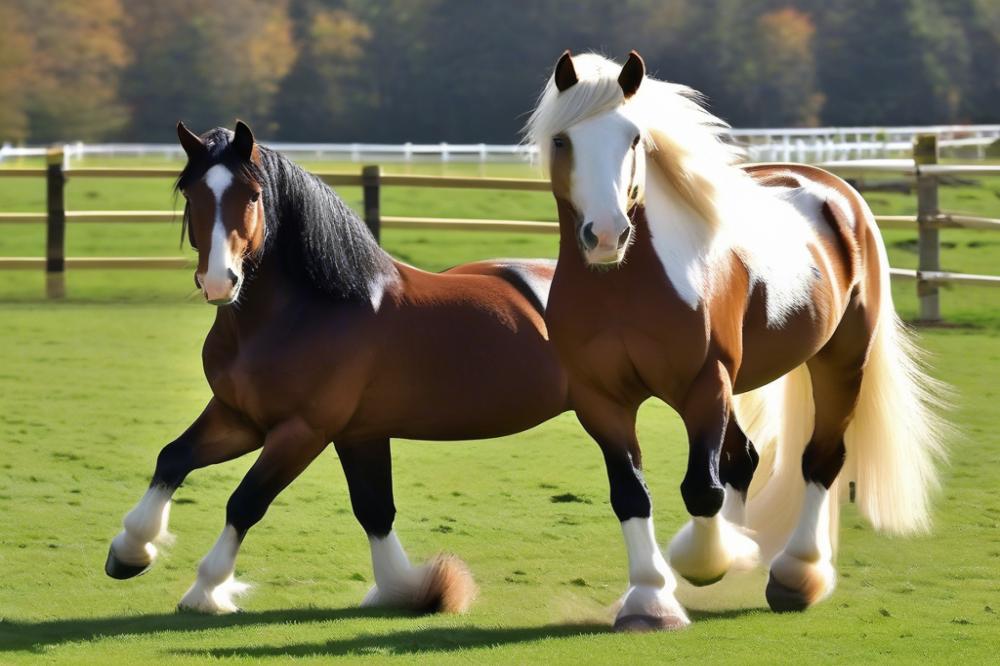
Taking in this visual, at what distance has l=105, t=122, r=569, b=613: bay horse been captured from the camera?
510 centimetres

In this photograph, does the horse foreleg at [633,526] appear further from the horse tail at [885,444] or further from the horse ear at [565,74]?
the horse tail at [885,444]

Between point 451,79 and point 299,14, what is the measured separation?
7.83 metres

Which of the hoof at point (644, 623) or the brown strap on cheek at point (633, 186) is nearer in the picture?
the brown strap on cheek at point (633, 186)

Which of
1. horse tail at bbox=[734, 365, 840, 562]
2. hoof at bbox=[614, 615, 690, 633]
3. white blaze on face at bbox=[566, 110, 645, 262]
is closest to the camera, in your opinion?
white blaze on face at bbox=[566, 110, 645, 262]

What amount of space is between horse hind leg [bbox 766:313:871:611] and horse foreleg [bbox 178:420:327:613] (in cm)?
165

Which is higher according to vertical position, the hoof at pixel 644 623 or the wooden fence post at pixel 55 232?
the wooden fence post at pixel 55 232

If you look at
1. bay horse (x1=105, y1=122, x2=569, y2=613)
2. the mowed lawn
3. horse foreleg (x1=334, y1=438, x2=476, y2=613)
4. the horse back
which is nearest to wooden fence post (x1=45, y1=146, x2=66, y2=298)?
the mowed lawn

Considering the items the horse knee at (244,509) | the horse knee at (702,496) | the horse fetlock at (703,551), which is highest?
the horse knee at (702,496)

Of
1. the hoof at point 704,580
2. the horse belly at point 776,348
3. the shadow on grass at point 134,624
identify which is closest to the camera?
the shadow on grass at point 134,624

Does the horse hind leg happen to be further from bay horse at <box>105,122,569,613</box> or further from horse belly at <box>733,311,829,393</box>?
bay horse at <box>105,122,569,613</box>

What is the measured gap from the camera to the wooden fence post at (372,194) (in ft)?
49.0

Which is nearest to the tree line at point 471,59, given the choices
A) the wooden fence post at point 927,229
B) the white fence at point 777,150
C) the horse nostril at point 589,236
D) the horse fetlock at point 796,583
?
the white fence at point 777,150

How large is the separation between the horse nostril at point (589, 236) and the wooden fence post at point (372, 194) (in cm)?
1064

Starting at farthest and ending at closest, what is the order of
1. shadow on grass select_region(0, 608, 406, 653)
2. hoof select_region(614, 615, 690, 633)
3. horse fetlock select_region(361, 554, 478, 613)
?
horse fetlock select_region(361, 554, 478, 613)
shadow on grass select_region(0, 608, 406, 653)
hoof select_region(614, 615, 690, 633)
